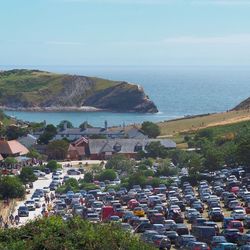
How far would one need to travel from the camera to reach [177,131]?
6969cm

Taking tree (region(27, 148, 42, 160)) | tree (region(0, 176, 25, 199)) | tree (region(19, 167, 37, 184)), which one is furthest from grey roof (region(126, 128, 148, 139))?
tree (region(0, 176, 25, 199))

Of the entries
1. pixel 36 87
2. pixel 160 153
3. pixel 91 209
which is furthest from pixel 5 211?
pixel 36 87

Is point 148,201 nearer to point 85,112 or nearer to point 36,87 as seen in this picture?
point 85,112

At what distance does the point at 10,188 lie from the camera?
112 ft

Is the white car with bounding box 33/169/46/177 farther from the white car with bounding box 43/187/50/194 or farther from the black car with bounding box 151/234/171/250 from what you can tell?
the black car with bounding box 151/234/171/250

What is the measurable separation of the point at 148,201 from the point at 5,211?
632cm

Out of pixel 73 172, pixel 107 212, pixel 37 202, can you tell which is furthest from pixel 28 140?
pixel 107 212

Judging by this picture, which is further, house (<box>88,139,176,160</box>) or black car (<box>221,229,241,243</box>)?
house (<box>88,139,176,160</box>)

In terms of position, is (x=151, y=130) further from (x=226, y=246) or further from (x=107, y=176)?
(x=226, y=246)

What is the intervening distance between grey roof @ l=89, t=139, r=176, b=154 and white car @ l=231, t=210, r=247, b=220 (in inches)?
1016

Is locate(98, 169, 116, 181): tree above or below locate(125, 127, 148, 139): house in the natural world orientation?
above

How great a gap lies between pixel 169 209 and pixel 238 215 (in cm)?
313

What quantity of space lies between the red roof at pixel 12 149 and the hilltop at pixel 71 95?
73.0 m

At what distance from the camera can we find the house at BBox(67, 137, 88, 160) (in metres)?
52.8
